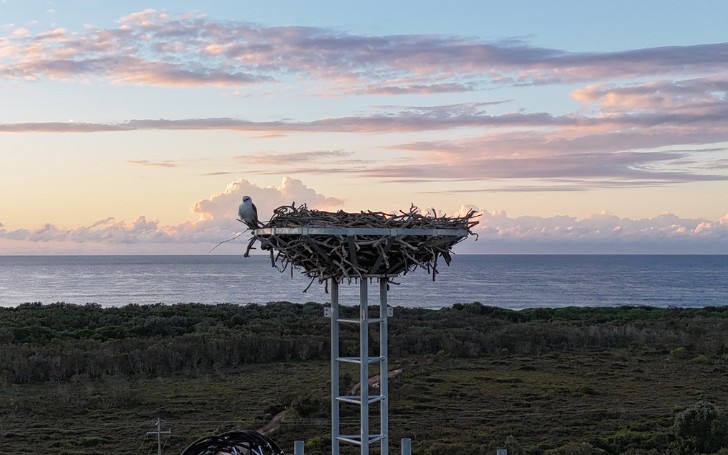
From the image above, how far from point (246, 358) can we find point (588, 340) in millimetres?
15446

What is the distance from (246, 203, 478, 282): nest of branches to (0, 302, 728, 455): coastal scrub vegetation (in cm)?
989

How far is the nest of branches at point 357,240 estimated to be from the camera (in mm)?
6824

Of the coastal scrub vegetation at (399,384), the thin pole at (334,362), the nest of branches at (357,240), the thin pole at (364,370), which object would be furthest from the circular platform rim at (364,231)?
the coastal scrub vegetation at (399,384)

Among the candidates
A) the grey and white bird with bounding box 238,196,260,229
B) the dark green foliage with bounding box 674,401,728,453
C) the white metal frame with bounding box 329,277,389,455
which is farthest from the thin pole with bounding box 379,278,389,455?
the dark green foliage with bounding box 674,401,728,453

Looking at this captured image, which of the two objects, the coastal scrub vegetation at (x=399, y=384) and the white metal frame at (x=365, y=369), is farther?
the coastal scrub vegetation at (x=399, y=384)

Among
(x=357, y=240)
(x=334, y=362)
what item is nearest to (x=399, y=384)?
(x=334, y=362)

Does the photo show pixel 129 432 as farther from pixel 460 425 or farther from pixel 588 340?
pixel 588 340

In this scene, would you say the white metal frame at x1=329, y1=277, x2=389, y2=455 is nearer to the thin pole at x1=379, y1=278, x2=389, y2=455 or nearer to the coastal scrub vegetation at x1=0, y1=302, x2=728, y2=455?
the thin pole at x1=379, y1=278, x2=389, y2=455

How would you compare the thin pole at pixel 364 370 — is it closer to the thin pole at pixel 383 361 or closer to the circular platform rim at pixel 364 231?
the thin pole at pixel 383 361

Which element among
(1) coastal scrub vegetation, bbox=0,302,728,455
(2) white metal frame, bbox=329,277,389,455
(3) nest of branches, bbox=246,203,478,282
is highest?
(3) nest of branches, bbox=246,203,478,282

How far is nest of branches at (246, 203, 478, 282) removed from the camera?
22.4 ft

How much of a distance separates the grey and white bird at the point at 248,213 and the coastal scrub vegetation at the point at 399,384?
396 inches

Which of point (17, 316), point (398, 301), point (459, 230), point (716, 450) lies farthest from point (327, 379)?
point (398, 301)

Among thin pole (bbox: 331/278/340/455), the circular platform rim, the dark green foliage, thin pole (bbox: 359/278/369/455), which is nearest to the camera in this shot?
the circular platform rim
